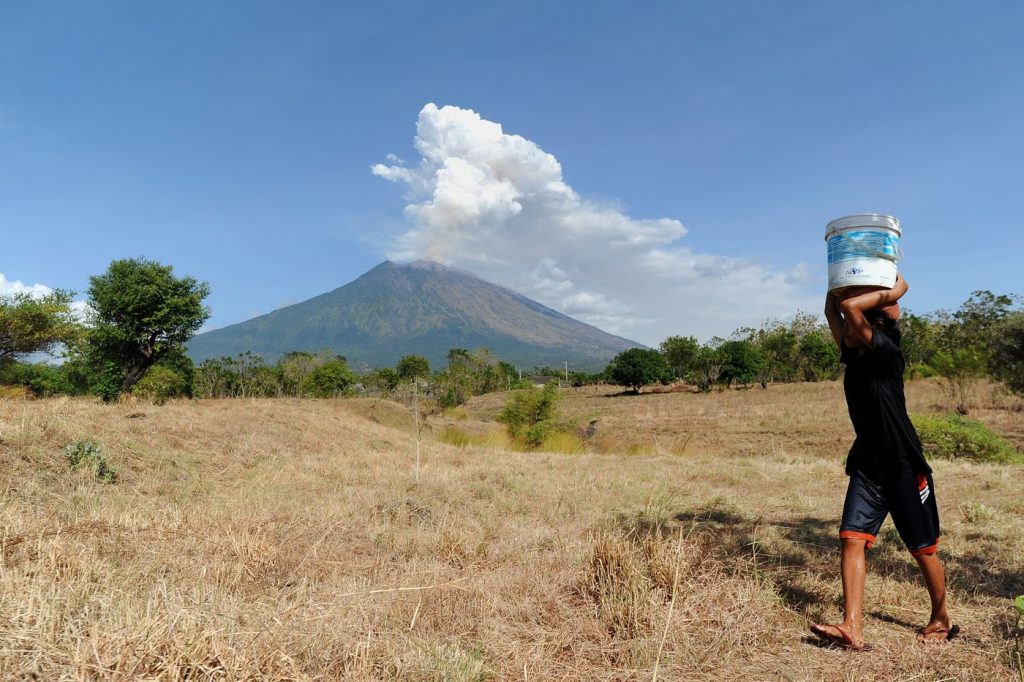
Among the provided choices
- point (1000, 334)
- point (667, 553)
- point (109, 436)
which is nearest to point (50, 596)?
point (667, 553)

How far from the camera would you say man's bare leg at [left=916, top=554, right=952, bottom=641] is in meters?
3.01

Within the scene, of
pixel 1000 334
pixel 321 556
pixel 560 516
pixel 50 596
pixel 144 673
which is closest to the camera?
pixel 144 673

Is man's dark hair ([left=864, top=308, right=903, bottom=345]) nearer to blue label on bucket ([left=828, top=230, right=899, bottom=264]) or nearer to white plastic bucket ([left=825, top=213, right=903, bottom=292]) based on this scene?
white plastic bucket ([left=825, top=213, right=903, bottom=292])

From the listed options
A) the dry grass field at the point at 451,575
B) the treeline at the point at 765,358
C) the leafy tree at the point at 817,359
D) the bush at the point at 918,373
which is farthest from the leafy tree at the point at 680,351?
the dry grass field at the point at 451,575

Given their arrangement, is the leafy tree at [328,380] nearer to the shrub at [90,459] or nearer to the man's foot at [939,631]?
the shrub at [90,459]

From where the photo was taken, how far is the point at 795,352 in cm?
5822

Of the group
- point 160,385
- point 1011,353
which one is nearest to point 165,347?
point 160,385

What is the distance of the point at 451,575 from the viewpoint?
164 inches

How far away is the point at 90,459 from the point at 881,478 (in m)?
8.47

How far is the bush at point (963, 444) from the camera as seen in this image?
12289mm

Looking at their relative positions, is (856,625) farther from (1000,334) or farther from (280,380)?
(280,380)

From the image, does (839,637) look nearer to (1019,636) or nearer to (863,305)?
(1019,636)

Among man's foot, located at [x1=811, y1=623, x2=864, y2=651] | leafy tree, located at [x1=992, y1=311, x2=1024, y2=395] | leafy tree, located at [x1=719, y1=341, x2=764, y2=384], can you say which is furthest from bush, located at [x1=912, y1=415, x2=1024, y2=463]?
leafy tree, located at [x1=719, y1=341, x2=764, y2=384]

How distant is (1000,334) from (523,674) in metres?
21.4
